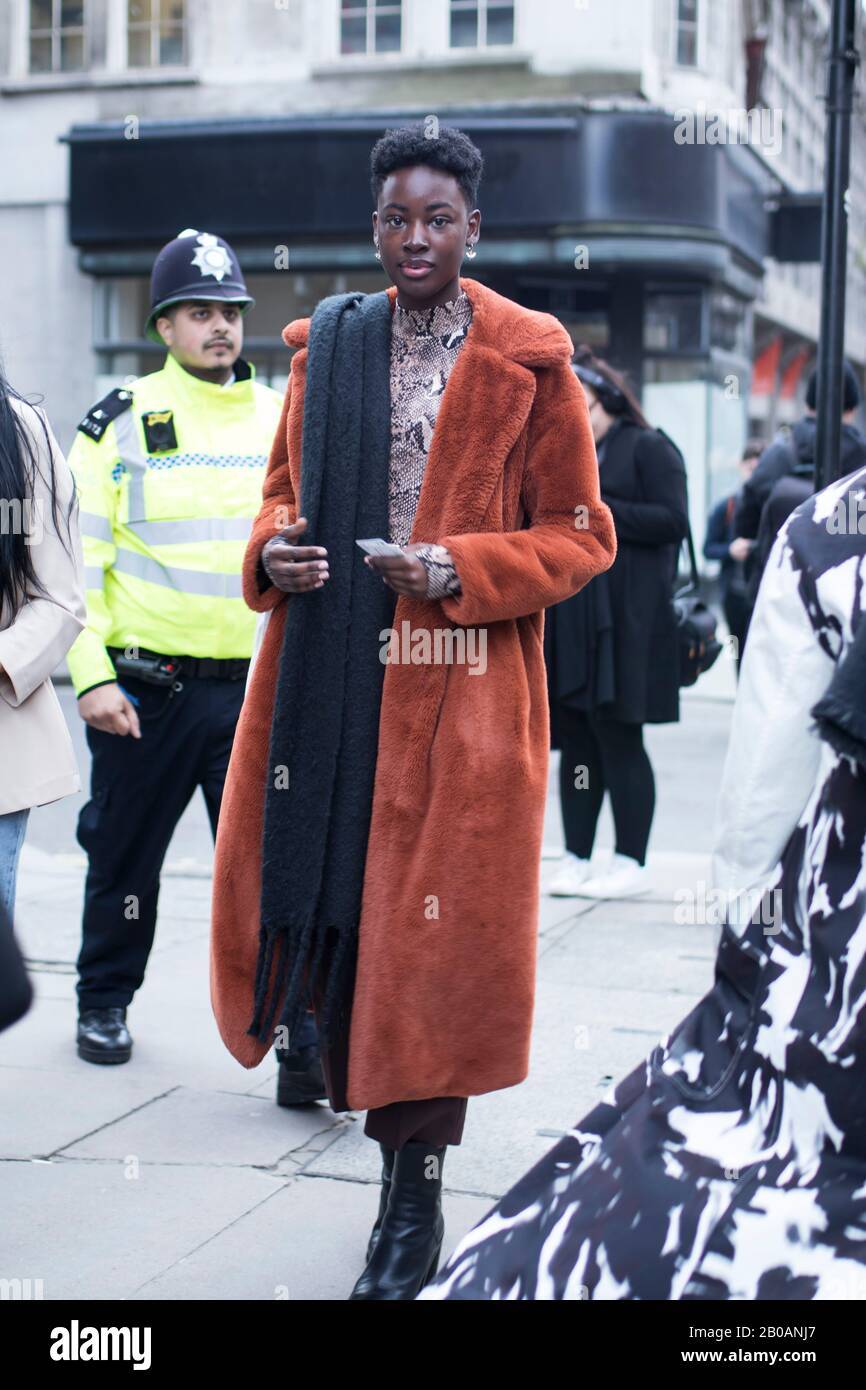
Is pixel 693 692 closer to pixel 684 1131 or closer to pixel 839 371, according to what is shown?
pixel 839 371

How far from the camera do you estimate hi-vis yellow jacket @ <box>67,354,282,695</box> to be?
4395 mm

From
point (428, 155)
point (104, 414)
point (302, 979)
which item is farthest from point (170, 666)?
point (428, 155)

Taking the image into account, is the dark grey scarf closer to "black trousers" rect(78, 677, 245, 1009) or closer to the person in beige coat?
the person in beige coat

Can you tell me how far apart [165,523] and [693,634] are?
265 centimetres

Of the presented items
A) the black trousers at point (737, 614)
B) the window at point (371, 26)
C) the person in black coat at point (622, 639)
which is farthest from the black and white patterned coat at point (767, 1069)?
the window at point (371, 26)

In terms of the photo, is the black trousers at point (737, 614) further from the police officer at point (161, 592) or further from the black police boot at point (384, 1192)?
the black police boot at point (384, 1192)

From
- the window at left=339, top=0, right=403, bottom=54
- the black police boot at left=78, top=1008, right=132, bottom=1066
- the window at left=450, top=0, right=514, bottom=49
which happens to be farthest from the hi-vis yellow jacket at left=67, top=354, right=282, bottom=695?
the window at left=339, top=0, right=403, bottom=54

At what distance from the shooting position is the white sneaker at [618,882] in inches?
257

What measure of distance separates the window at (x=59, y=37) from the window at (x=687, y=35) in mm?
5712

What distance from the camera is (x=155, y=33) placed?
16.7 meters

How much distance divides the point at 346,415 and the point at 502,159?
1289 cm

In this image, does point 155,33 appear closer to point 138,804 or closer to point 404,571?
point 138,804

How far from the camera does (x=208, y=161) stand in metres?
16.1
